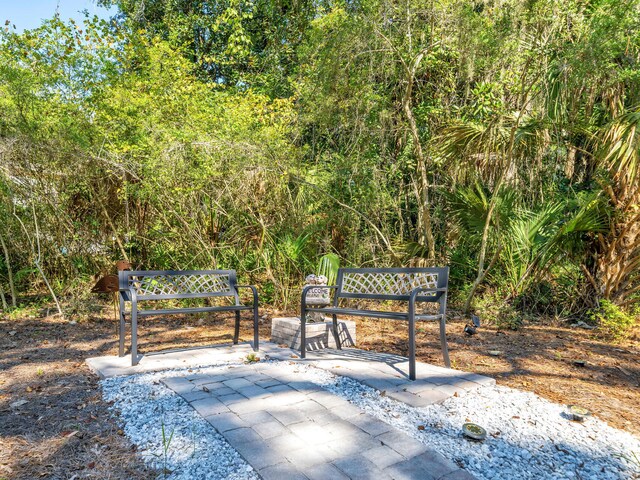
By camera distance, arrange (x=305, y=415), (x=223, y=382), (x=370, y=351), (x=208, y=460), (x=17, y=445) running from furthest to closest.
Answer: (x=370, y=351) < (x=223, y=382) < (x=305, y=415) < (x=17, y=445) < (x=208, y=460)

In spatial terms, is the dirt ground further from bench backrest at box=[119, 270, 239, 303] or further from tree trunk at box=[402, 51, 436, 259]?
tree trunk at box=[402, 51, 436, 259]

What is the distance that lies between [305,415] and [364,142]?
5.15 m

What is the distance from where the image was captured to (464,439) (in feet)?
8.11

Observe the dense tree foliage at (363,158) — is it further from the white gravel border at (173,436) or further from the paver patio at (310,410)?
the white gravel border at (173,436)

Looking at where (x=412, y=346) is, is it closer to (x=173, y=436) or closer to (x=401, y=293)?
(x=401, y=293)

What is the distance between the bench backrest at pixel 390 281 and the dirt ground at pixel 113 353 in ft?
2.14

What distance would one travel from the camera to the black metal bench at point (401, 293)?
3.46 metres

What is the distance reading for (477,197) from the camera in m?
6.16

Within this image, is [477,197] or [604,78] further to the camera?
Answer: [477,197]

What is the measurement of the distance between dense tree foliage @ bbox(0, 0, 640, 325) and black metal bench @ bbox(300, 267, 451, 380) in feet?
6.16

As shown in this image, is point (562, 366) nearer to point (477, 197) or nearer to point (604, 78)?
point (477, 197)

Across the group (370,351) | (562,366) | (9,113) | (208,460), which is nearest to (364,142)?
(370,351)

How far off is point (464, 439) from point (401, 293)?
2026 millimetres

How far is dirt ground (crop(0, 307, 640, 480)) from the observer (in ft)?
7.75
